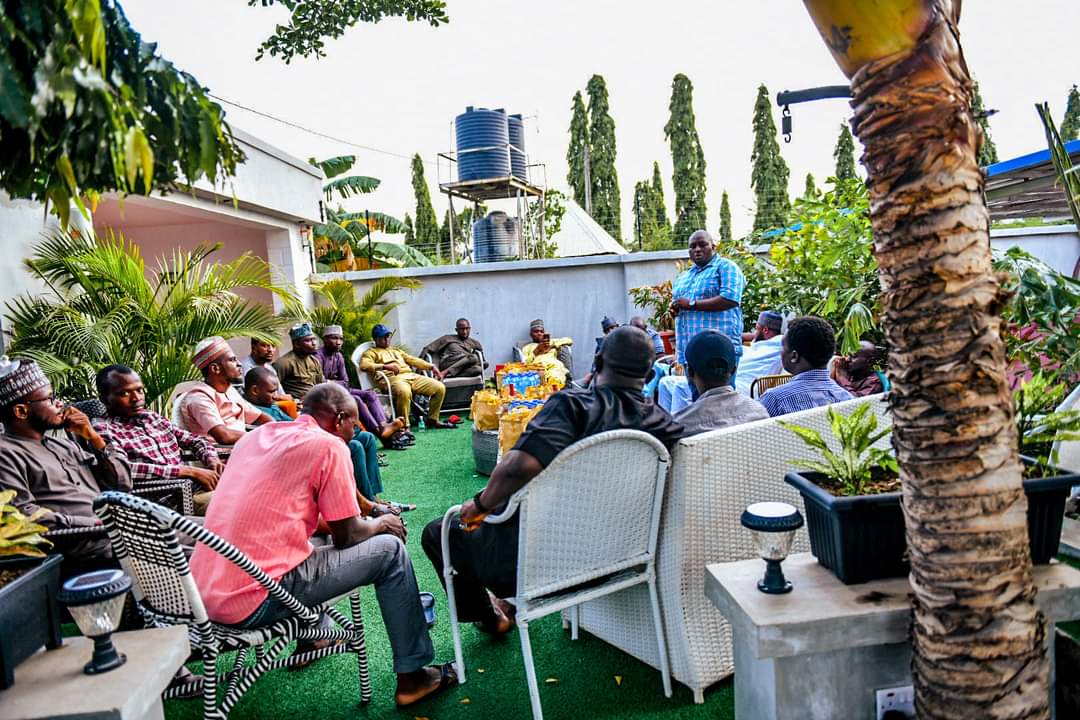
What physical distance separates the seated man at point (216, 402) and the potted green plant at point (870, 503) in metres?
3.74

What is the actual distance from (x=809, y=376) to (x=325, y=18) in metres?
2.77

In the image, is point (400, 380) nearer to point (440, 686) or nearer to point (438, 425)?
point (438, 425)

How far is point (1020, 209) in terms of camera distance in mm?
10289

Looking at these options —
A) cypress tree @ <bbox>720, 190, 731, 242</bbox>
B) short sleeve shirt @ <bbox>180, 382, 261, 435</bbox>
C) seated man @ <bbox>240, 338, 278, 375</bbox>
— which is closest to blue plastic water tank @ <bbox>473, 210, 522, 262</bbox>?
seated man @ <bbox>240, 338, 278, 375</bbox>

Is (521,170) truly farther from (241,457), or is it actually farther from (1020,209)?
(241,457)

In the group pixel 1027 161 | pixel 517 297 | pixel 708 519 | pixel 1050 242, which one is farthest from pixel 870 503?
pixel 1050 242

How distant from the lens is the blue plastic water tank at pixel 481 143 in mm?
13820

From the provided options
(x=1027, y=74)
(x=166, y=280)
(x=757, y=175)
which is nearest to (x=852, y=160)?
(x=757, y=175)

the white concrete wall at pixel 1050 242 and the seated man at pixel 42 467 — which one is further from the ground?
the white concrete wall at pixel 1050 242

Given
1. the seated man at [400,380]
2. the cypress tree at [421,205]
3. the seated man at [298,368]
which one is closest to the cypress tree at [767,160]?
the cypress tree at [421,205]

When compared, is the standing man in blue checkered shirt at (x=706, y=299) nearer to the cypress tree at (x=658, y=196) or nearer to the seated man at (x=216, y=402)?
the seated man at (x=216, y=402)

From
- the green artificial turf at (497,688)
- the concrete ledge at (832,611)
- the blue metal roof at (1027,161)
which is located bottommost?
the green artificial turf at (497,688)

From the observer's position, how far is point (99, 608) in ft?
5.52

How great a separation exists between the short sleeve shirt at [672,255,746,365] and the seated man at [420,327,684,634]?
9.18 ft
